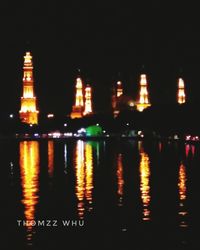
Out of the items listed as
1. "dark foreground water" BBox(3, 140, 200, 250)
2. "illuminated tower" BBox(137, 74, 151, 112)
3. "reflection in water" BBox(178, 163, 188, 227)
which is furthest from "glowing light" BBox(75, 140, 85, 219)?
"illuminated tower" BBox(137, 74, 151, 112)

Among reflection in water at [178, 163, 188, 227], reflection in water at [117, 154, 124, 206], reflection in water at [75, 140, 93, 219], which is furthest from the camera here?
reflection in water at [117, 154, 124, 206]

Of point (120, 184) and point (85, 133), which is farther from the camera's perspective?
point (85, 133)

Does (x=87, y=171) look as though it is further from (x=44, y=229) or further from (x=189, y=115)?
(x=189, y=115)

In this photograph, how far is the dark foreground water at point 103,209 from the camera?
19.5 meters

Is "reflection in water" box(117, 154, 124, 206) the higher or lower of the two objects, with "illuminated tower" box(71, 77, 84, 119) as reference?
lower

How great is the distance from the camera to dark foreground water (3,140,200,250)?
64.0 ft

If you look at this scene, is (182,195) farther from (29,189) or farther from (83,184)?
(29,189)

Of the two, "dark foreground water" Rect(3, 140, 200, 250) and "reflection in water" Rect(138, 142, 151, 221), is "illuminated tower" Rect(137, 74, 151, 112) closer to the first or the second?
"reflection in water" Rect(138, 142, 151, 221)

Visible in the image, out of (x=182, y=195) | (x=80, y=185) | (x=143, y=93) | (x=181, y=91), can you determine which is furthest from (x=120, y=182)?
(x=143, y=93)

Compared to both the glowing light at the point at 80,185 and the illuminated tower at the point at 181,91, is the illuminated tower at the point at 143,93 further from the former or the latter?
the glowing light at the point at 80,185

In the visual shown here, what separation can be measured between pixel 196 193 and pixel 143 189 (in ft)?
7.83

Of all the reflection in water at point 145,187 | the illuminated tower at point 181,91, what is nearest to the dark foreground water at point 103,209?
the reflection in water at point 145,187

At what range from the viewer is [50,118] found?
167m

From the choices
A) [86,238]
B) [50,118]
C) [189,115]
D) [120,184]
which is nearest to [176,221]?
[86,238]
